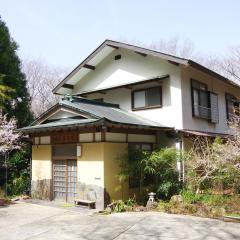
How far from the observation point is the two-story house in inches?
568

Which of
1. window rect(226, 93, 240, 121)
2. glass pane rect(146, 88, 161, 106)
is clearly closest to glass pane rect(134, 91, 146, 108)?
glass pane rect(146, 88, 161, 106)

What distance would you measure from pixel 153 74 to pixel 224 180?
6897mm

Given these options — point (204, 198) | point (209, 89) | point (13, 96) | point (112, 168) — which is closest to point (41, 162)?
point (112, 168)

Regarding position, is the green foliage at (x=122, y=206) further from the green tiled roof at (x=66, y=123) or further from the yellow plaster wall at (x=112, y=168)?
the green tiled roof at (x=66, y=123)

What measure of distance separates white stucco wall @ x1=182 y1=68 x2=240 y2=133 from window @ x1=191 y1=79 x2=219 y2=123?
287 mm

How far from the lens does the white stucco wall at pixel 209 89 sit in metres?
16.7

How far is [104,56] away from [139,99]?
3.69 meters

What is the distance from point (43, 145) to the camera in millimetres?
16969

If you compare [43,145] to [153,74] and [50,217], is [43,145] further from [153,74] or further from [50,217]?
[153,74]

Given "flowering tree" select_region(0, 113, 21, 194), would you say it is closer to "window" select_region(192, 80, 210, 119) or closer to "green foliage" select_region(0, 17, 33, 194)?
"green foliage" select_region(0, 17, 33, 194)

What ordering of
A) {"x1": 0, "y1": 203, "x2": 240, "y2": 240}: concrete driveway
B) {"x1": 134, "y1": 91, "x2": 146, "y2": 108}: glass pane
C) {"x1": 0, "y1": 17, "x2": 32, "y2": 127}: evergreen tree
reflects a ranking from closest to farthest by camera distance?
1. {"x1": 0, "y1": 203, "x2": 240, "y2": 240}: concrete driveway
2. {"x1": 134, "y1": 91, "x2": 146, "y2": 108}: glass pane
3. {"x1": 0, "y1": 17, "x2": 32, "y2": 127}: evergreen tree

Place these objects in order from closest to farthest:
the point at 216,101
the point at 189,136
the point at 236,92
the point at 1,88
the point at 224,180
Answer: the point at 224,180, the point at 189,136, the point at 1,88, the point at 216,101, the point at 236,92

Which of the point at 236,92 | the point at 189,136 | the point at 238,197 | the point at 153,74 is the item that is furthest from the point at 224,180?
the point at 236,92

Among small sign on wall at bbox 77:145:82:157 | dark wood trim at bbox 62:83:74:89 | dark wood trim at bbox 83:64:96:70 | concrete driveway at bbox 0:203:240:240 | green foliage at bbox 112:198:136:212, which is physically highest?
dark wood trim at bbox 83:64:96:70
